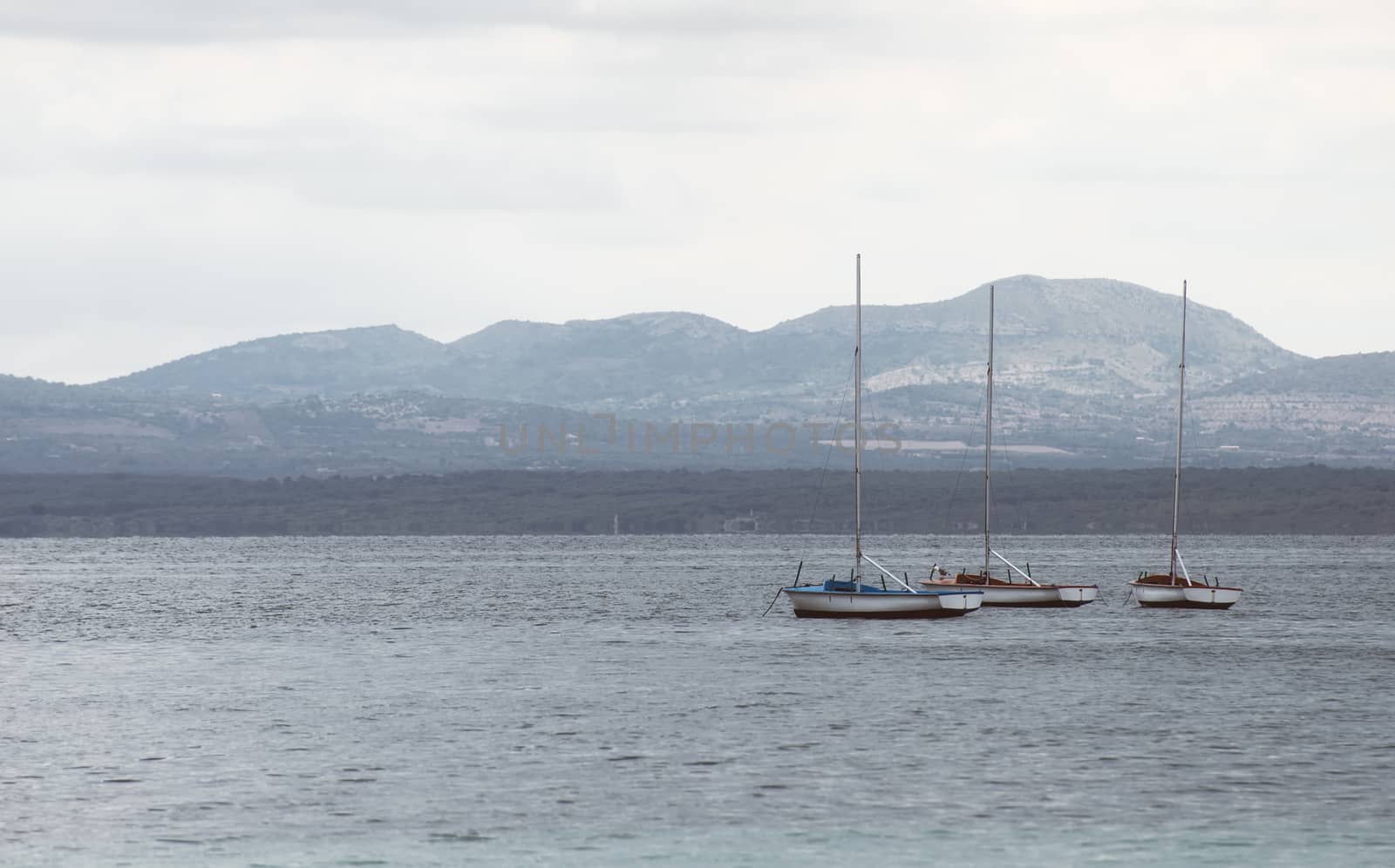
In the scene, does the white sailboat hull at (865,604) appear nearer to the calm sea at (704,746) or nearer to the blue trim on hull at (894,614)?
the blue trim on hull at (894,614)

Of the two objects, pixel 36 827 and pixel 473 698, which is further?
pixel 473 698

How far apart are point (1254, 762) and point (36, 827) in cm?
3179

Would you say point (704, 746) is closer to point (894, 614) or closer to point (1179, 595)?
point (894, 614)

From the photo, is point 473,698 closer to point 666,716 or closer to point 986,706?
point 666,716

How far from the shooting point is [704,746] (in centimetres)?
5875

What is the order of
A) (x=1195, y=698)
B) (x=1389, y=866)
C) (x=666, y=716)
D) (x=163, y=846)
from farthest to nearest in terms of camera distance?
(x=1195, y=698), (x=666, y=716), (x=163, y=846), (x=1389, y=866)

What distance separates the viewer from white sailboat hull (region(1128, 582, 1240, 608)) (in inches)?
4737

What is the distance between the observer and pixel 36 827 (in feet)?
148

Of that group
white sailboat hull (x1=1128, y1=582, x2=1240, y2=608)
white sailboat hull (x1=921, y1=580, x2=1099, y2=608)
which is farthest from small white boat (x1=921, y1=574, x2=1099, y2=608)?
white sailboat hull (x1=1128, y1=582, x2=1240, y2=608)

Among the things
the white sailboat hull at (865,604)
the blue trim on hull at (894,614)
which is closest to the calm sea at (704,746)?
the blue trim on hull at (894,614)

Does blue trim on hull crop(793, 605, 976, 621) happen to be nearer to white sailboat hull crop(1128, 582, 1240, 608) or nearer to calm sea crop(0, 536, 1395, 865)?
calm sea crop(0, 536, 1395, 865)

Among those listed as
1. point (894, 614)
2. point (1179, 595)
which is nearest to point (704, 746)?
point (894, 614)

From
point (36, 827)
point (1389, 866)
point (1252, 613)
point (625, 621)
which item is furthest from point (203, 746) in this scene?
point (1252, 613)

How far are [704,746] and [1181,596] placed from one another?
227 ft
